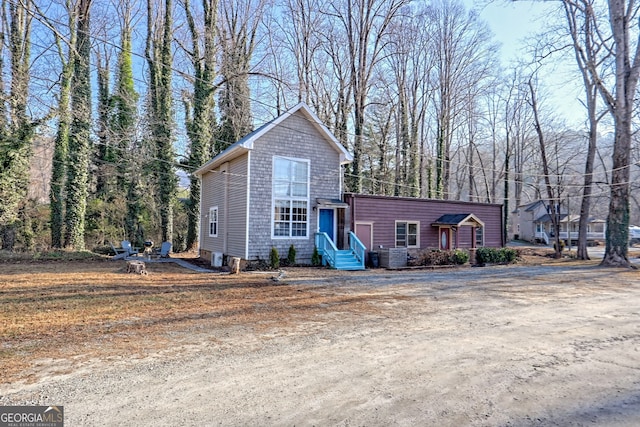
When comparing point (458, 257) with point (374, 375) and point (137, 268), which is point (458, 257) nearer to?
point (137, 268)

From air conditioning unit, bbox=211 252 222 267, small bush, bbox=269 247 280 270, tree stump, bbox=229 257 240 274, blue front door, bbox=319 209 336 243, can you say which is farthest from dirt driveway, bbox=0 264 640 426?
air conditioning unit, bbox=211 252 222 267

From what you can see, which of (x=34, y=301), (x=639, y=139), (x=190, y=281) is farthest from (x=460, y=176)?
(x=34, y=301)

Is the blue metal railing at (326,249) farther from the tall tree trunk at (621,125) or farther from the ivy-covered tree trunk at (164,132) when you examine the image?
the tall tree trunk at (621,125)

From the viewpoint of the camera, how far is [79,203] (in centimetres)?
1802

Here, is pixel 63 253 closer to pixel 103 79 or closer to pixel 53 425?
pixel 103 79

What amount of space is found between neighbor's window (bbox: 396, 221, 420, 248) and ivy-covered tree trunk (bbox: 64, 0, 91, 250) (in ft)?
50.3

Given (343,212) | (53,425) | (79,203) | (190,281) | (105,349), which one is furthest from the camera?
(79,203)

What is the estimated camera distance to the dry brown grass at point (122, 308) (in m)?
4.73

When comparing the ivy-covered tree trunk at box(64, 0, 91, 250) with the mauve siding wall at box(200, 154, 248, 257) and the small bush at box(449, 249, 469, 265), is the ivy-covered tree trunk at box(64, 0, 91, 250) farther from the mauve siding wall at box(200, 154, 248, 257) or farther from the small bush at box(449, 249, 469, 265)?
the small bush at box(449, 249, 469, 265)

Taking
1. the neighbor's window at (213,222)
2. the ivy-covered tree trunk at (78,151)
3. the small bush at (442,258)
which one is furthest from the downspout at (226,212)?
the small bush at (442,258)

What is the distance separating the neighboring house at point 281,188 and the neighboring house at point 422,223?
59.5 inches

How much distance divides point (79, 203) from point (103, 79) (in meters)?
9.37

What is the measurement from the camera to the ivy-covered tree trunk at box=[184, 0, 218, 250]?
66.5 ft

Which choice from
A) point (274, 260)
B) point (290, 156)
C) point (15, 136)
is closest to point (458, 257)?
point (274, 260)
